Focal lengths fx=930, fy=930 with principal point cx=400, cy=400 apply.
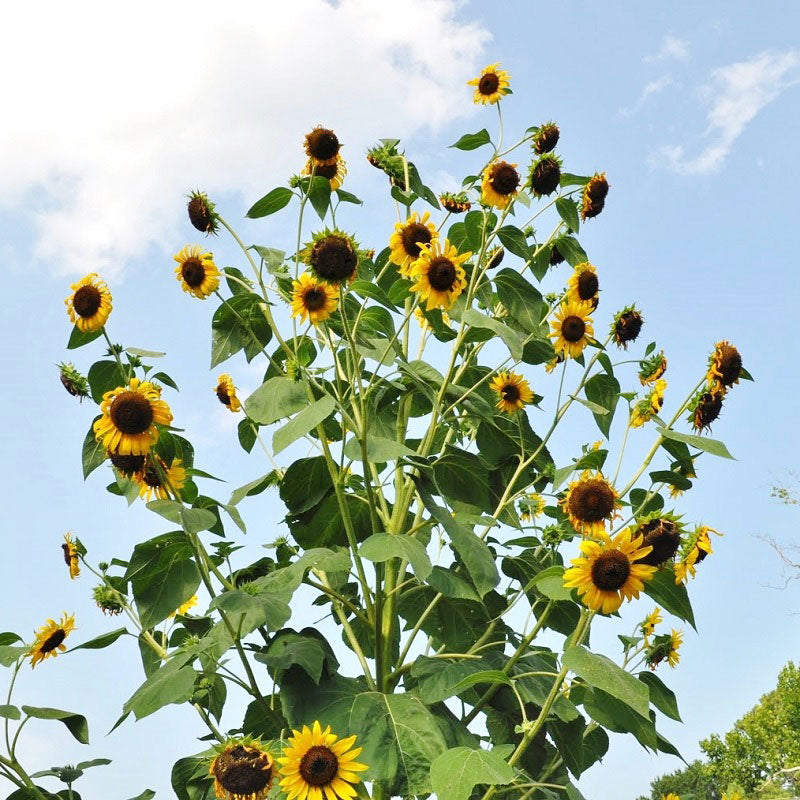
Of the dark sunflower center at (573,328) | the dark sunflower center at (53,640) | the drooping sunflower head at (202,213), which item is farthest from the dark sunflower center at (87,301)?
the dark sunflower center at (573,328)

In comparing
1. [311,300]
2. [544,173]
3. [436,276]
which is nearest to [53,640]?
[311,300]

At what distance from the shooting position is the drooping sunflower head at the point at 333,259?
2.52 metres

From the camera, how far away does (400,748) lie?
8.04ft

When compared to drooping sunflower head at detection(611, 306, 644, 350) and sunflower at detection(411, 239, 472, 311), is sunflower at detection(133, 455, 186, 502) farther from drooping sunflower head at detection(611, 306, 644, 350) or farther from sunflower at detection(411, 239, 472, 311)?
drooping sunflower head at detection(611, 306, 644, 350)

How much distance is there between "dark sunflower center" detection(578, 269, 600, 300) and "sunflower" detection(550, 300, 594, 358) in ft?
0.10

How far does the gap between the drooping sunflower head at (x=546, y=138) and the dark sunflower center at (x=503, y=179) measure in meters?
0.23

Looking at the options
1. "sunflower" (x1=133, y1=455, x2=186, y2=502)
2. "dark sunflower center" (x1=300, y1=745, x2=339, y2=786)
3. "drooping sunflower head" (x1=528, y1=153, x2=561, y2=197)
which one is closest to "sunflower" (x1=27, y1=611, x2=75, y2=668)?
"sunflower" (x1=133, y1=455, x2=186, y2=502)

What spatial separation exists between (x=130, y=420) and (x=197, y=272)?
2.23ft

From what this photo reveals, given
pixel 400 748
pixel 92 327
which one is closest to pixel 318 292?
pixel 92 327

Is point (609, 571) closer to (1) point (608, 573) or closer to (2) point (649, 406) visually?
(1) point (608, 573)

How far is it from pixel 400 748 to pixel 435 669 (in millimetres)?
293

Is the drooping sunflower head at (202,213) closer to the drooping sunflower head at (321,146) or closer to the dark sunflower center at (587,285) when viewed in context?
the drooping sunflower head at (321,146)

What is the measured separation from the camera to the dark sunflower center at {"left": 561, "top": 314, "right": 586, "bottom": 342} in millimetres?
3176

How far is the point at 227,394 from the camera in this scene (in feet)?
11.5
